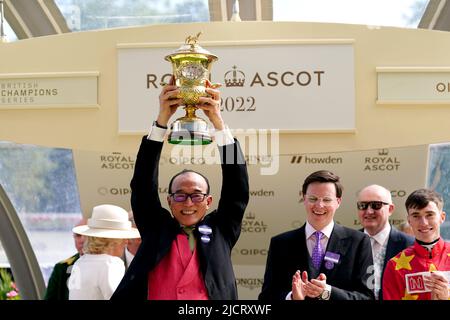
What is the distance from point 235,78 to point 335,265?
1693mm

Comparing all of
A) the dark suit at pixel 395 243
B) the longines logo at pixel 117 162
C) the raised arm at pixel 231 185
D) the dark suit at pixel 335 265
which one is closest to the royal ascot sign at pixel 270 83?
the dark suit at pixel 395 243

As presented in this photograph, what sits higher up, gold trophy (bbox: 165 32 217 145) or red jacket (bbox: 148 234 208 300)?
gold trophy (bbox: 165 32 217 145)

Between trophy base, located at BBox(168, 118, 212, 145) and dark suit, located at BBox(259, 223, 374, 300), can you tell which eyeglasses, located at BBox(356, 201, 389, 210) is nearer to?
dark suit, located at BBox(259, 223, 374, 300)

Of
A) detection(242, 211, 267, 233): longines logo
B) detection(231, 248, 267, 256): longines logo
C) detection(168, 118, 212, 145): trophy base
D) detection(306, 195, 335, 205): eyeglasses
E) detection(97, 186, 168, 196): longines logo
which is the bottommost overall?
detection(231, 248, 267, 256): longines logo

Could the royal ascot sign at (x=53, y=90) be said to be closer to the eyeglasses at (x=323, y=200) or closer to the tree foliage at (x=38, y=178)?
the eyeglasses at (x=323, y=200)

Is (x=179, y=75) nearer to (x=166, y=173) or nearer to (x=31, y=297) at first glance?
(x=166, y=173)

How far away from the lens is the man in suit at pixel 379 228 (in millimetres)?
5449

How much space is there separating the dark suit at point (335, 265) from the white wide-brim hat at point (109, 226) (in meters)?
1.26

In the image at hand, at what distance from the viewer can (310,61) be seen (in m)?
5.66

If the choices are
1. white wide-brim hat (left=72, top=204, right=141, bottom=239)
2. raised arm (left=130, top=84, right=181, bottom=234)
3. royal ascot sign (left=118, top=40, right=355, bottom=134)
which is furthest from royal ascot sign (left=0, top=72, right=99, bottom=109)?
raised arm (left=130, top=84, right=181, bottom=234)

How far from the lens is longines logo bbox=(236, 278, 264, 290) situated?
25.1 feet

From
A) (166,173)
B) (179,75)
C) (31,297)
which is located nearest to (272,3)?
(166,173)

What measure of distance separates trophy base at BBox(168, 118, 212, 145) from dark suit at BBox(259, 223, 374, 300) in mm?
732

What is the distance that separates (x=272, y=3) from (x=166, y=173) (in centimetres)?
180
